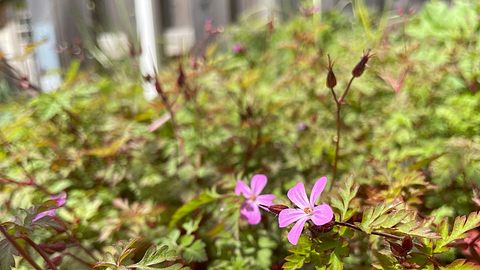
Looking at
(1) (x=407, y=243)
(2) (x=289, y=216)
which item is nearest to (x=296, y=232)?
(2) (x=289, y=216)

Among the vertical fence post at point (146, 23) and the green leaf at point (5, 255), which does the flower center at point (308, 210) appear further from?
the vertical fence post at point (146, 23)

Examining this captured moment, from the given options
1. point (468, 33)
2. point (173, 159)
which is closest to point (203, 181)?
point (173, 159)

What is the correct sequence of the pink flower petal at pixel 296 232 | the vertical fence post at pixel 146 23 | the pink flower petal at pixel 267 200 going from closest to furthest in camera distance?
the pink flower petal at pixel 296 232
the pink flower petal at pixel 267 200
the vertical fence post at pixel 146 23

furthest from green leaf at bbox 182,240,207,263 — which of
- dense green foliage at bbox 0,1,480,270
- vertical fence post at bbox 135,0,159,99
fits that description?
vertical fence post at bbox 135,0,159,99

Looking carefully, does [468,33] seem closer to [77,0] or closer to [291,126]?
[291,126]

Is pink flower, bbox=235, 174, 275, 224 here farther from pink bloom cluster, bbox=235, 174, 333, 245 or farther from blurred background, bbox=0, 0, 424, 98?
blurred background, bbox=0, 0, 424, 98

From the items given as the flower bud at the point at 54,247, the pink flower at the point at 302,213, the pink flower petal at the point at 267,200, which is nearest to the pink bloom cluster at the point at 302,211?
the pink flower at the point at 302,213
